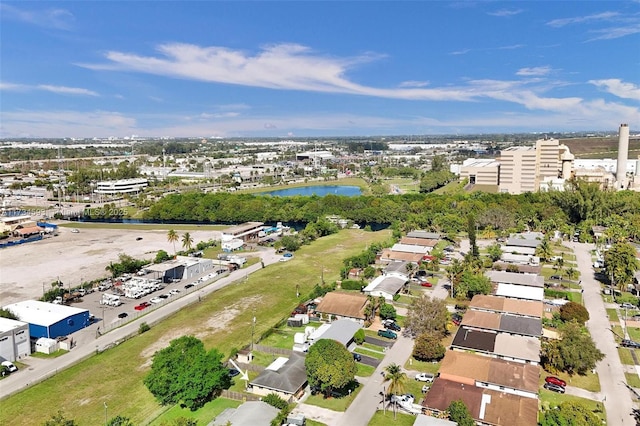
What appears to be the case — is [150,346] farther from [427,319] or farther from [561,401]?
[561,401]

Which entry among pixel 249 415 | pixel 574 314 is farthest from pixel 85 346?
pixel 574 314

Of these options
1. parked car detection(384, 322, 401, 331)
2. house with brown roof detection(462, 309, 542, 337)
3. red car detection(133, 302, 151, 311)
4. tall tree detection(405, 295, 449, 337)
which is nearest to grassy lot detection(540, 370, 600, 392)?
house with brown roof detection(462, 309, 542, 337)

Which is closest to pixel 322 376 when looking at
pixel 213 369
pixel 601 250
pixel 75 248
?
pixel 213 369

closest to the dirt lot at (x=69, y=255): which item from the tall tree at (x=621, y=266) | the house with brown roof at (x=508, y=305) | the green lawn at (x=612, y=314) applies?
the house with brown roof at (x=508, y=305)

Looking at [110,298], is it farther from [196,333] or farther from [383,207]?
[383,207]

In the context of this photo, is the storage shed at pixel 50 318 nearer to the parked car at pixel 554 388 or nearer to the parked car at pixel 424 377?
the parked car at pixel 424 377

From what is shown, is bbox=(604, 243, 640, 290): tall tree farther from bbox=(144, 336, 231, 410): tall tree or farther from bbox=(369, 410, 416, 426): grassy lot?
bbox=(144, 336, 231, 410): tall tree
